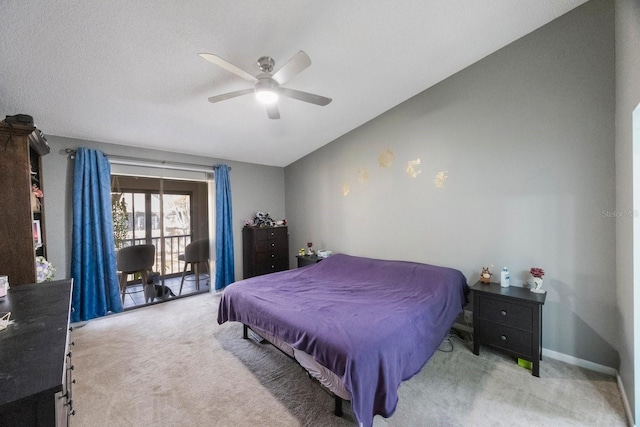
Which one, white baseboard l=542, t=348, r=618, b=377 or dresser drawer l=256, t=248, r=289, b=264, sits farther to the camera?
dresser drawer l=256, t=248, r=289, b=264

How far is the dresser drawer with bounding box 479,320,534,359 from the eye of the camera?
2.14 m

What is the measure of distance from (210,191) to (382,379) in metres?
3.93

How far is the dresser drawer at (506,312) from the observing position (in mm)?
2152

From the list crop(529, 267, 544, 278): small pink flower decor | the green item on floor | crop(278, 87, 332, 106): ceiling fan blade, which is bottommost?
the green item on floor

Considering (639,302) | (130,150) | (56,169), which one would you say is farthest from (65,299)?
(639,302)

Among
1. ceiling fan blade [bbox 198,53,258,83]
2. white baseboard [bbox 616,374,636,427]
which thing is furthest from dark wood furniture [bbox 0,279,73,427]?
white baseboard [bbox 616,374,636,427]

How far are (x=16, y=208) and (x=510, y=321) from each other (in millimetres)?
4175

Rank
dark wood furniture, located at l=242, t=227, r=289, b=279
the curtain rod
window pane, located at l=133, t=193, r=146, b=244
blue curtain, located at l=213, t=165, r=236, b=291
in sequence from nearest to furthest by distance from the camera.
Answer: the curtain rod < window pane, located at l=133, t=193, r=146, b=244 < blue curtain, located at l=213, t=165, r=236, b=291 < dark wood furniture, located at l=242, t=227, r=289, b=279

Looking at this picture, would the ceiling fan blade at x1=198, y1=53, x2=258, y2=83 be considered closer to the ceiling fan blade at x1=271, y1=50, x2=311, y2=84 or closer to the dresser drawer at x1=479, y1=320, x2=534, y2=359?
the ceiling fan blade at x1=271, y1=50, x2=311, y2=84

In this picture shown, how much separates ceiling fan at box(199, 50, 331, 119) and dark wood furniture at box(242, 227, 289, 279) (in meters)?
2.64

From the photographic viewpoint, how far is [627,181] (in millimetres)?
1719

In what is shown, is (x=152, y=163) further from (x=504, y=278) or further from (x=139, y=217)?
(x=504, y=278)

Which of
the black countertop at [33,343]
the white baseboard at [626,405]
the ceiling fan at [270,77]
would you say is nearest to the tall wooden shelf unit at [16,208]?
the black countertop at [33,343]

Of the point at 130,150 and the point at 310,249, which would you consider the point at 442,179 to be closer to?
the point at 310,249
